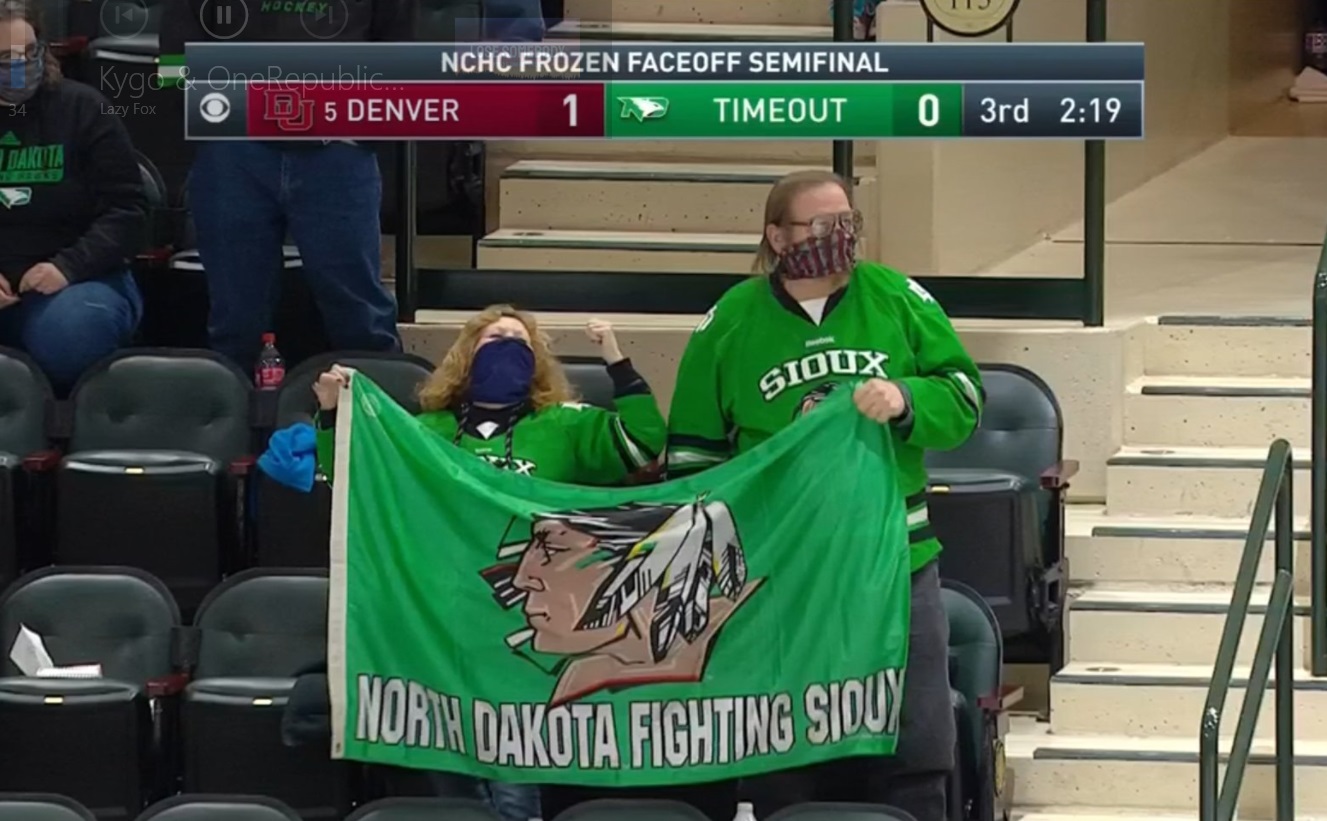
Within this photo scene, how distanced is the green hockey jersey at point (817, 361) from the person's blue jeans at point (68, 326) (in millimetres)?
2162

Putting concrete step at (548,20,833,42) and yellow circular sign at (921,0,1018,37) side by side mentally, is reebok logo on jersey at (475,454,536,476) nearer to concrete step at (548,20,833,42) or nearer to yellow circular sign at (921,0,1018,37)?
yellow circular sign at (921,0,1018,37)

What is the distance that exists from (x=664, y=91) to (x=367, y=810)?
8.68ft

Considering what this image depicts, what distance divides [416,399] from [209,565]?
2.29 feet

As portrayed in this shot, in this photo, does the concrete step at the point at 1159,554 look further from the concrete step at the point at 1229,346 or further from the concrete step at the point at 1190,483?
the concrete step at the point at 1229,346

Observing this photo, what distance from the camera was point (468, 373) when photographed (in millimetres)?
6734

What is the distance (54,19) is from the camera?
9.33 meters

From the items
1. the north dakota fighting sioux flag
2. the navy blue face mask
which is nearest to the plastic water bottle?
the navy blue face mask

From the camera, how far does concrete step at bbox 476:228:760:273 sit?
8898 mm

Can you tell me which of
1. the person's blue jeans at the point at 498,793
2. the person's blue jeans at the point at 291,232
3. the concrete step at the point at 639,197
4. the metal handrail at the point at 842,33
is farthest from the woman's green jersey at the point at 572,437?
the concrete step at the point at 639,197

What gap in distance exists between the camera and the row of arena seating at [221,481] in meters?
7.22

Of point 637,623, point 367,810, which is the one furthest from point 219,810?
point 637,623

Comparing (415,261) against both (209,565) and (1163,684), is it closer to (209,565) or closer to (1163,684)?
(209,565)

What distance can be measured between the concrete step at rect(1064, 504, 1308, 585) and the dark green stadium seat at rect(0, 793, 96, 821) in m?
2.86

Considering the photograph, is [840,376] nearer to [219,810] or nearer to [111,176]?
[219,810]
